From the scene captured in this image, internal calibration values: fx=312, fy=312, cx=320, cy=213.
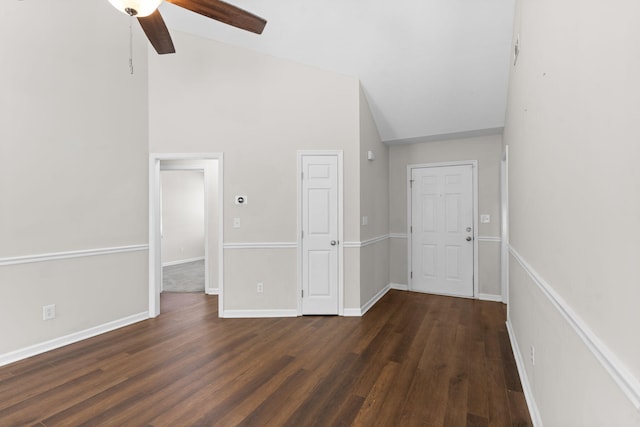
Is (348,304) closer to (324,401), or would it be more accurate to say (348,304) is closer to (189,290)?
(324,401)

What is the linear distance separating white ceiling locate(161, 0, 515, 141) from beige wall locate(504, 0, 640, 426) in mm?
1157

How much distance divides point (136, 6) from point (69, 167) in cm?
215

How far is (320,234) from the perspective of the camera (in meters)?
3.84

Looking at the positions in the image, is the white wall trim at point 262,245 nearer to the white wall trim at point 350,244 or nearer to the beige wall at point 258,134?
the beige wall at point 258,134

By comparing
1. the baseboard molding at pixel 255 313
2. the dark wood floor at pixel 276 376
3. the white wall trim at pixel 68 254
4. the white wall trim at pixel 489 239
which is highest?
the white wall trim at pixel 489 239

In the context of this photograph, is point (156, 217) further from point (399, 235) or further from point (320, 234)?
point (399, 235)

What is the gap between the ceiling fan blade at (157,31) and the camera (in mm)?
1954

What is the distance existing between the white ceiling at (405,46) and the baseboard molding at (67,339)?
346 centimetres

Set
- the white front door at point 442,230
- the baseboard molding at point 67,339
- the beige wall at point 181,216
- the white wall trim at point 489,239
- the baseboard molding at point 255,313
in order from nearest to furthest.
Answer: the baseboard molding at point 67,339, the baseboard molding at point 255,313, the white wall trim at point 489,239, the white front door at point 442,230, the beige wall at point 181,216

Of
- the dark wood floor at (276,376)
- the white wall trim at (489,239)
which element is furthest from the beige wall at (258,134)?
the white wall trim at (489,239)

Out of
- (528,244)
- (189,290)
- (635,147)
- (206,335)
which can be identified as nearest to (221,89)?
(206,335)

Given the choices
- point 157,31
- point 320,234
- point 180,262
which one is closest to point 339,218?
point 320,234

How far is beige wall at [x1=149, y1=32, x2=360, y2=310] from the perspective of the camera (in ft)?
12.3

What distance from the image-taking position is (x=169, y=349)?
2889mm
